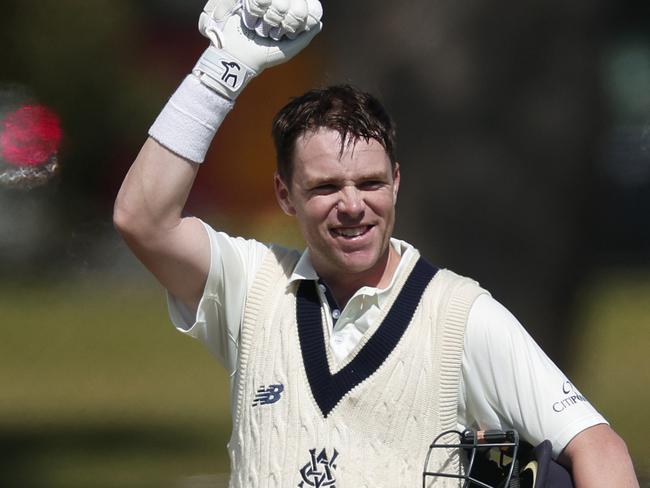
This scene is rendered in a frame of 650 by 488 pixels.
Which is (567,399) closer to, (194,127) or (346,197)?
(346,197)

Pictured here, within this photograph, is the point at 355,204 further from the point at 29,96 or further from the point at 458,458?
the point at 29,96

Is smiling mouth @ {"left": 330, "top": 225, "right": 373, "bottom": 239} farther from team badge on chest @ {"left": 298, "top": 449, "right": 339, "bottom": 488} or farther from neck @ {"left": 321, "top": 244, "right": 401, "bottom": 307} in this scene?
team badge on chest @ {"left": 298, "top": 449, "right": 339, "bottom": 488}

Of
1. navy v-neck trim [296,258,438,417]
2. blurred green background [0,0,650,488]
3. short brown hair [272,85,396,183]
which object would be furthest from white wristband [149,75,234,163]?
blurred green background [0,0,650,488]

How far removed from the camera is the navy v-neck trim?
254cm

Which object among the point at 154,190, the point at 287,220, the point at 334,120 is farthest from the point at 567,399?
the point at 287,220

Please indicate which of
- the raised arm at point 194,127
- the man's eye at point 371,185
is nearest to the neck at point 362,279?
the man's eye at point 371,185

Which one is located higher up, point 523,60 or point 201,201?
point 523,60

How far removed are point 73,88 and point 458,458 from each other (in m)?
5.42

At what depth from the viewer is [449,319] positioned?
2.52m

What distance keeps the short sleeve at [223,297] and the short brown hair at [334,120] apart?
0.19 meters

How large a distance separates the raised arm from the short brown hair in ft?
0.42

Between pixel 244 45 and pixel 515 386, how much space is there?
0.89 m

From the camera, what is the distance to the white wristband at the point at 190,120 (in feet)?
8.38

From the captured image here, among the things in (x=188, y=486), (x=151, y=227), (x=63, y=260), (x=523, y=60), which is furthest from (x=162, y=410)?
(x=151, y=227)
